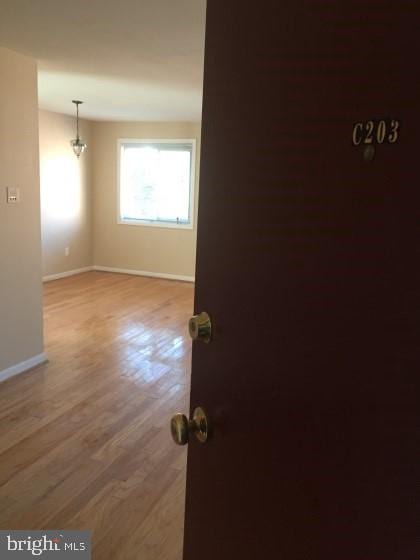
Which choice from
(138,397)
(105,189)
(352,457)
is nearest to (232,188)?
(352,457)

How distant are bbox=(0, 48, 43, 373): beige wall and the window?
323cm

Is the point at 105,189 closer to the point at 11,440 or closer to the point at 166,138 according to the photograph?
the point at 166,138

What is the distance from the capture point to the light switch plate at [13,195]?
2861 mm

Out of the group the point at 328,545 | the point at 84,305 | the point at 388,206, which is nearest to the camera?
the point at 388,206

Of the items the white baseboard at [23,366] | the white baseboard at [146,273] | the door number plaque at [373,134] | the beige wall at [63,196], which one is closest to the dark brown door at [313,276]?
the door number plaque at [373,134]

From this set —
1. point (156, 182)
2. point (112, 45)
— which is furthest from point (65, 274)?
point (112, 45)

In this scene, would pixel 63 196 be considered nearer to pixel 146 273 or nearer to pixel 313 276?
pixel 146 273

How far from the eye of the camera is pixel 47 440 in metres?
2.28

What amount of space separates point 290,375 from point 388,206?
0.27 m

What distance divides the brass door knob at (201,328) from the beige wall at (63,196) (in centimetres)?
537

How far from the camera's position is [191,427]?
85 centimetres

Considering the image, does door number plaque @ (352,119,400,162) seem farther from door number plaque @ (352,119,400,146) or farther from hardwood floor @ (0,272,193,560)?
hardwood floor @ (0,272,193,560)

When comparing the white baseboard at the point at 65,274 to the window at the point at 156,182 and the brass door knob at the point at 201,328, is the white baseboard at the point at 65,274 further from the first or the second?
the brass door knob at the point at 201,328

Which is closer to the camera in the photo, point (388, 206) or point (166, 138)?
point (388, 206)
